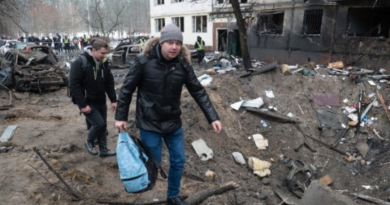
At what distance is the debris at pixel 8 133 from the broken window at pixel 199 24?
19529mm

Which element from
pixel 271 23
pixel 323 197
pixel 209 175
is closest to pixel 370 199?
pixel 323 197

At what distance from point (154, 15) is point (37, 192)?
2841 cm

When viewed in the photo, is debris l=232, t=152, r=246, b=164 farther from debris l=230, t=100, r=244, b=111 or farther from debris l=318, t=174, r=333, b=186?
debris l=318, t=174, r=333, b=186

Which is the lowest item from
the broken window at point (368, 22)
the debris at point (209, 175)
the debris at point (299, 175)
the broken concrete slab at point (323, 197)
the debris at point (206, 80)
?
the debris at point (299, 175)

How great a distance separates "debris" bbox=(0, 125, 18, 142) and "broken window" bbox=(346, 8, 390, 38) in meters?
13.2

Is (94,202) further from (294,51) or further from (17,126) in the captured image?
(294,51)

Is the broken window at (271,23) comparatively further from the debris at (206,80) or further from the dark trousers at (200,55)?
the debris at (206,80)

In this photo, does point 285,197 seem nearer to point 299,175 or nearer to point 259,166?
point 259,166

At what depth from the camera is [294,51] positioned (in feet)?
49.5

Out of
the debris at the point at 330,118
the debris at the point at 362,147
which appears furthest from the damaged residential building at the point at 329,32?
the debris at the point at 362,147

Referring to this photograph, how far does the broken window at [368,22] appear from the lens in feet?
41.5

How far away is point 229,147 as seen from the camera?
21.5ft

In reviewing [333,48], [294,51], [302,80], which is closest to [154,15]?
[294,51]

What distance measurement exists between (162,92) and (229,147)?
4054 mm
